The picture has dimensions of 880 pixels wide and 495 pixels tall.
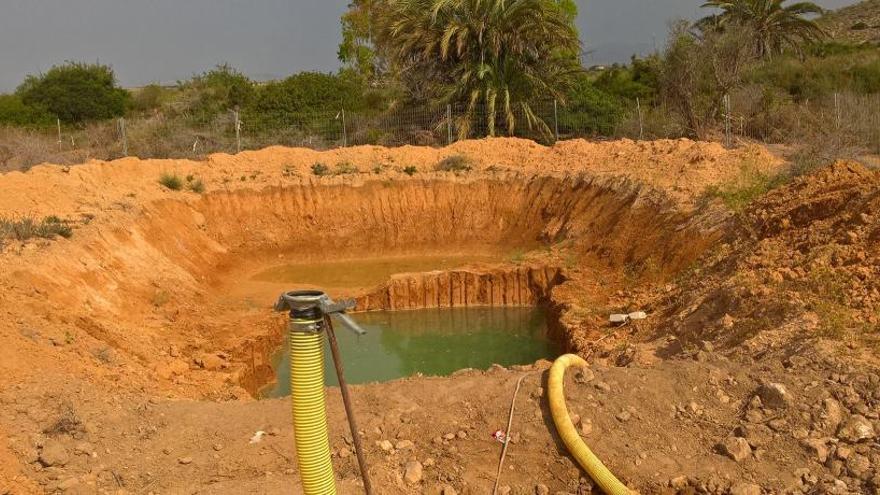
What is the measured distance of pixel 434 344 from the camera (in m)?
13.7

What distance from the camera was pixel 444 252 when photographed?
19438 mm

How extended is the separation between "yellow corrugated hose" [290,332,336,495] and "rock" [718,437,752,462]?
3.51 metres

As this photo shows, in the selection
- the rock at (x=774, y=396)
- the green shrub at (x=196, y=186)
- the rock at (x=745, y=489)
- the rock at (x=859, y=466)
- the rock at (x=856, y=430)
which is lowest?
the rock at (x=745, y=489)

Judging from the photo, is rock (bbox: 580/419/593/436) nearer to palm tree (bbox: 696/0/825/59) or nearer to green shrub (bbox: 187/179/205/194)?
green shrub (bbox: 187/179/205/194)

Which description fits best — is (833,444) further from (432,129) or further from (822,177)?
(432,129)

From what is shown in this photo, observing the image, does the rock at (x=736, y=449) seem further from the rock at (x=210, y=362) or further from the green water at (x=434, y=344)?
the rock at (x=210, y=362)

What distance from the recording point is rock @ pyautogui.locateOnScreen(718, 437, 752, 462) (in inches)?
229

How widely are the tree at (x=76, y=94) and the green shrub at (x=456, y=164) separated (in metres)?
21.5

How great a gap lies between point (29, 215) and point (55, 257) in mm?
2746

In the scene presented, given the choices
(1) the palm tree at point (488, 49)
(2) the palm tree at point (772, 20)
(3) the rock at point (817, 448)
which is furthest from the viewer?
(2) the palm tree at point (772, 20)

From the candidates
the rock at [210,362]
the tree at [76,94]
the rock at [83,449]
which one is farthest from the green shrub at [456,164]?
the tree at [76,94]

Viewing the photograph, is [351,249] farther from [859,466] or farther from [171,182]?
[859,466]

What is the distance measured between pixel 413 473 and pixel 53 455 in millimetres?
3278

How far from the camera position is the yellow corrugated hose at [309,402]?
4.20 m
